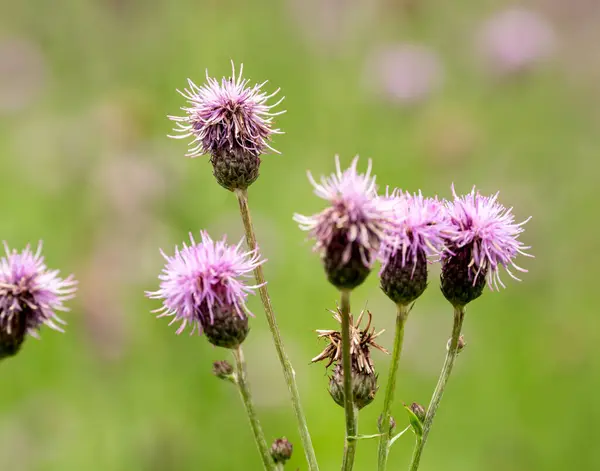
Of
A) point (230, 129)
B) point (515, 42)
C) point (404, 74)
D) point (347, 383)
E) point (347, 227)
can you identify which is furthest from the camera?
point (404, 74)

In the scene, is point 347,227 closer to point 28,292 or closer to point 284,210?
point 28,292

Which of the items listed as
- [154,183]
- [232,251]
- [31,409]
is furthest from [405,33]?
[232,251]

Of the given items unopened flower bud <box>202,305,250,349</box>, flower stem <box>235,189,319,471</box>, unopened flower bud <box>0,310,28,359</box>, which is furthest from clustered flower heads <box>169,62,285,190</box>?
unopened flower bud <box>0,310,28,359</box>

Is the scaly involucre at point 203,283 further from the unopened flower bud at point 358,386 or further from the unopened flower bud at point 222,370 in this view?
the unopened flower bud at point 358,386

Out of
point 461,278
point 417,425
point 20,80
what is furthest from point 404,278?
point 20,80

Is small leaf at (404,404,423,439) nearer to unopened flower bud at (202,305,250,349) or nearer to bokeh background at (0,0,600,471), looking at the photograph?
unopened flower bud at (202,305,250,349)

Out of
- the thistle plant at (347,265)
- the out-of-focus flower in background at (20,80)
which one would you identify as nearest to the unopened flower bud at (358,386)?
the thistle plant at (347,265)

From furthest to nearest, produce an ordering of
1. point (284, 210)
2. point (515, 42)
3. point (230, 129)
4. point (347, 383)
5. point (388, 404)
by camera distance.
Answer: point (284, 210)
point (515, 42)
point (230, 129)
point (388, 404)
point (347, 383)
